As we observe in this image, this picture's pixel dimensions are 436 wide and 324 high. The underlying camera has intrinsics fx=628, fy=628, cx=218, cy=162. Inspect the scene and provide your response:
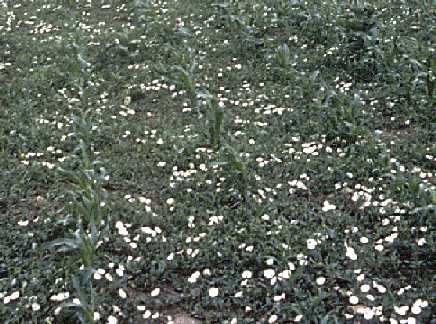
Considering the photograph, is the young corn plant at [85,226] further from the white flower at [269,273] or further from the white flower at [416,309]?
the white flower at [416,309]

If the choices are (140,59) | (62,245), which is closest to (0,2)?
(140,59)

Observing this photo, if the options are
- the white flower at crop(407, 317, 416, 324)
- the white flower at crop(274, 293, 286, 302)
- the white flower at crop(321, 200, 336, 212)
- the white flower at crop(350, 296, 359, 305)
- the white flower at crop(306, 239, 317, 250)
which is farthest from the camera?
the white flower at crop(321, 200, 336, 212)

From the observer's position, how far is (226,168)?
5715 millimetres

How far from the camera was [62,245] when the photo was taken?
484 cm

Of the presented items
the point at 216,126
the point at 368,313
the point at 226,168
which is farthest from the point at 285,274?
the point at 216,126

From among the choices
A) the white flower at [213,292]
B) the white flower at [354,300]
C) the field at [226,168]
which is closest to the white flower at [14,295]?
the field at [226,168]

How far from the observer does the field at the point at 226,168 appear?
4352mm

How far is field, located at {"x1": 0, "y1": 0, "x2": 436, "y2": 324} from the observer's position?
4.35 m

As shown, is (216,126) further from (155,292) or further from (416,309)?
(416,309)

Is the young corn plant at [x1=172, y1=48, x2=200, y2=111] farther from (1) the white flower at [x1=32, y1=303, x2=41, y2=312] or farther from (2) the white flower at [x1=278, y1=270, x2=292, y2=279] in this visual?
(1) the white flower at [x1=32, y1=303, x2=41, y2=312]

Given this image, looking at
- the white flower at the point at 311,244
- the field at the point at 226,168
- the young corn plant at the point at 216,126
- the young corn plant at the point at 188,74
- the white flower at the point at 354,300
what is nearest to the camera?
the white flower at the point at 354,300

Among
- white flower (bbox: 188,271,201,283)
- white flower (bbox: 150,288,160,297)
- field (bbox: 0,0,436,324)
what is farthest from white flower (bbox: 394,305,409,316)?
white flower (bbox: 150,288,160,297)

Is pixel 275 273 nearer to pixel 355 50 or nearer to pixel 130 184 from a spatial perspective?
pixel 130 184

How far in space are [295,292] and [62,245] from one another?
1839mm
